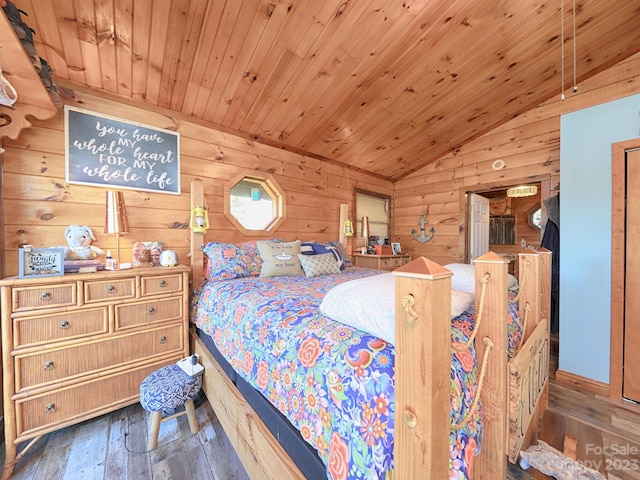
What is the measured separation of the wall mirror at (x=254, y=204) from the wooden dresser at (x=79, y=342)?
97cm

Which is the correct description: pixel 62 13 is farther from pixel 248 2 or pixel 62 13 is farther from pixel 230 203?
pixel 230 203

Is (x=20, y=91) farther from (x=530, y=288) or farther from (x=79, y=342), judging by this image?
(x=530, y=288)

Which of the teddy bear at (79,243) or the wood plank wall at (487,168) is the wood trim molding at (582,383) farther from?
the teddy bear at (79,243)

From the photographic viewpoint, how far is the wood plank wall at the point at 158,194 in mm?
1638

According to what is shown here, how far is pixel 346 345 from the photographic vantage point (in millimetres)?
798

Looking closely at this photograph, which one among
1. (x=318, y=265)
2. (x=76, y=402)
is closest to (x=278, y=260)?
(x=318, y=265)

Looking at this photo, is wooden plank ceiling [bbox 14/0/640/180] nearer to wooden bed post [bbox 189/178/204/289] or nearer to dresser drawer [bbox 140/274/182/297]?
wooden bed post [bbox 189/178/204/289]

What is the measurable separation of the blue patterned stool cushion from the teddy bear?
93 centimetres

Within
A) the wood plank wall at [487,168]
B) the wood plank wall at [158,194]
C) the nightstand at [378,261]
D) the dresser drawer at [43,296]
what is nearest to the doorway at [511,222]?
the wood plank wall at [487,168]

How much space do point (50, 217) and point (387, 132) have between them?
3114 mm

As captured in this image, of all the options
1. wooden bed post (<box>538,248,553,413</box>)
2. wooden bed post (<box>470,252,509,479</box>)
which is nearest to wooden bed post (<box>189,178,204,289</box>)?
wooden bed post (<box>470,252,509,479</box>)

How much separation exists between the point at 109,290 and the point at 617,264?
3.56 metres

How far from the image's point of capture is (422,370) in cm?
51

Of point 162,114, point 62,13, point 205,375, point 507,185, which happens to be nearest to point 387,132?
point 507,185
